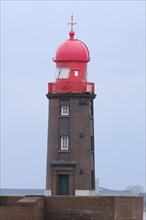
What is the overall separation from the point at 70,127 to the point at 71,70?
8.21 ft

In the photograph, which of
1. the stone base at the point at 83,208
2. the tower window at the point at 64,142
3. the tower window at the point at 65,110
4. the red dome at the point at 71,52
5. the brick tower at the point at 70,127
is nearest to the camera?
the stone base at the point at 83,208

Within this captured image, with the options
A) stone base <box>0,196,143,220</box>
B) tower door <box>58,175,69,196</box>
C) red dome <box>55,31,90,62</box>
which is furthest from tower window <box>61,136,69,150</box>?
stone base <box>0,196,143,220</box>

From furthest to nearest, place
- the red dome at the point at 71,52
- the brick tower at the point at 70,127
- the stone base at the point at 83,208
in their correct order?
1. the red dome at the point at 71,52
2. the brick tower at the point at 70,127
3. the stone base at the point at 83,208

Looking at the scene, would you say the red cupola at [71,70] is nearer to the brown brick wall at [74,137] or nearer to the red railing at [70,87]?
the red railing at [70,87]

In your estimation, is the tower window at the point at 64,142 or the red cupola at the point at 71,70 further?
the red cupola at the point at 71,70

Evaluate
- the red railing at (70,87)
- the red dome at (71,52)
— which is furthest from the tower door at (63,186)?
the red dome at (71,52)

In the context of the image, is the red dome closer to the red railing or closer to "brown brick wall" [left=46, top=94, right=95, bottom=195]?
the red railing

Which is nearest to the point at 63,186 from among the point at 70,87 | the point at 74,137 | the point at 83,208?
the point at 74,137

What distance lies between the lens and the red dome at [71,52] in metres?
44.0

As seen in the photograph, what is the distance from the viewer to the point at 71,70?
44.0 m

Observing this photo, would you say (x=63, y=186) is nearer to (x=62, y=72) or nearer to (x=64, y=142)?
(x=64, y=142)

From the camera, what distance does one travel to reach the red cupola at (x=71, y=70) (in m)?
43.9

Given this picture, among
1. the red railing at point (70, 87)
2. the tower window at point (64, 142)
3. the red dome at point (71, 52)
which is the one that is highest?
the red dome at point (71, 52)

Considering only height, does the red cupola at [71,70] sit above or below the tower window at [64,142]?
above
